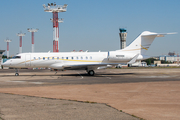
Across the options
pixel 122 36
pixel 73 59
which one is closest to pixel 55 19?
pixel 73 59

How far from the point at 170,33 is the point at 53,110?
24050 millimetres

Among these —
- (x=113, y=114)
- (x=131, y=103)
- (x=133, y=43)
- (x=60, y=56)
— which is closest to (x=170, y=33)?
(x=133, y=43)

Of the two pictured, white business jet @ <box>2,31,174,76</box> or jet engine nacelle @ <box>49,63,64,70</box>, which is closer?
jet engine nacelle @ <box>49,63,64,70</box>

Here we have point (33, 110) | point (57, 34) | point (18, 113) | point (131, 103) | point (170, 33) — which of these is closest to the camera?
point (18, 113)

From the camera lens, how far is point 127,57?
28.2 meters

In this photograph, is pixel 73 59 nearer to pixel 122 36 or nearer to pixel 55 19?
pixel 55 19

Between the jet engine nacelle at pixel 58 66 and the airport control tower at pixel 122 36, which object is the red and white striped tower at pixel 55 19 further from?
the airport control tower at pixel 122 36

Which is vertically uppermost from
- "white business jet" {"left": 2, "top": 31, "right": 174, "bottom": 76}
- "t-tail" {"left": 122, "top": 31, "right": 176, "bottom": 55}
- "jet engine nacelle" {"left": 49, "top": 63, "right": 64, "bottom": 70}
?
"t-tail" {"left": 122, "top": 31, "right": 176, "bottom": 55}

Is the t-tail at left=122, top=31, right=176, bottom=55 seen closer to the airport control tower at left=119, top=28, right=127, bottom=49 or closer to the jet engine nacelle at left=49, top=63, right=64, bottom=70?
the jet engine nacelle at left=49, top=63, right=64, bottom=70

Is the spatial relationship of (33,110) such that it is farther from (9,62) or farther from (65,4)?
(65,4)

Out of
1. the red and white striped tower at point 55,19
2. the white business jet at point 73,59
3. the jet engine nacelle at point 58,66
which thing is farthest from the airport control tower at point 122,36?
the jet engine nacelle at point 58,66

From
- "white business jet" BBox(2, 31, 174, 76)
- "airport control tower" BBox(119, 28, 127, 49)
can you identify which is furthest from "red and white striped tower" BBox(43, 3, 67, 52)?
"airport control tower" BBox(119, 28, 127, 49)

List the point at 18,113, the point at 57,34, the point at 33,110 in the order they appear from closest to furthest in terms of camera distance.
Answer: the point at 18,113 → the point at 33,110 → the point at 57,34

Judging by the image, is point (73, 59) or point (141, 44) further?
point (141, 44)
